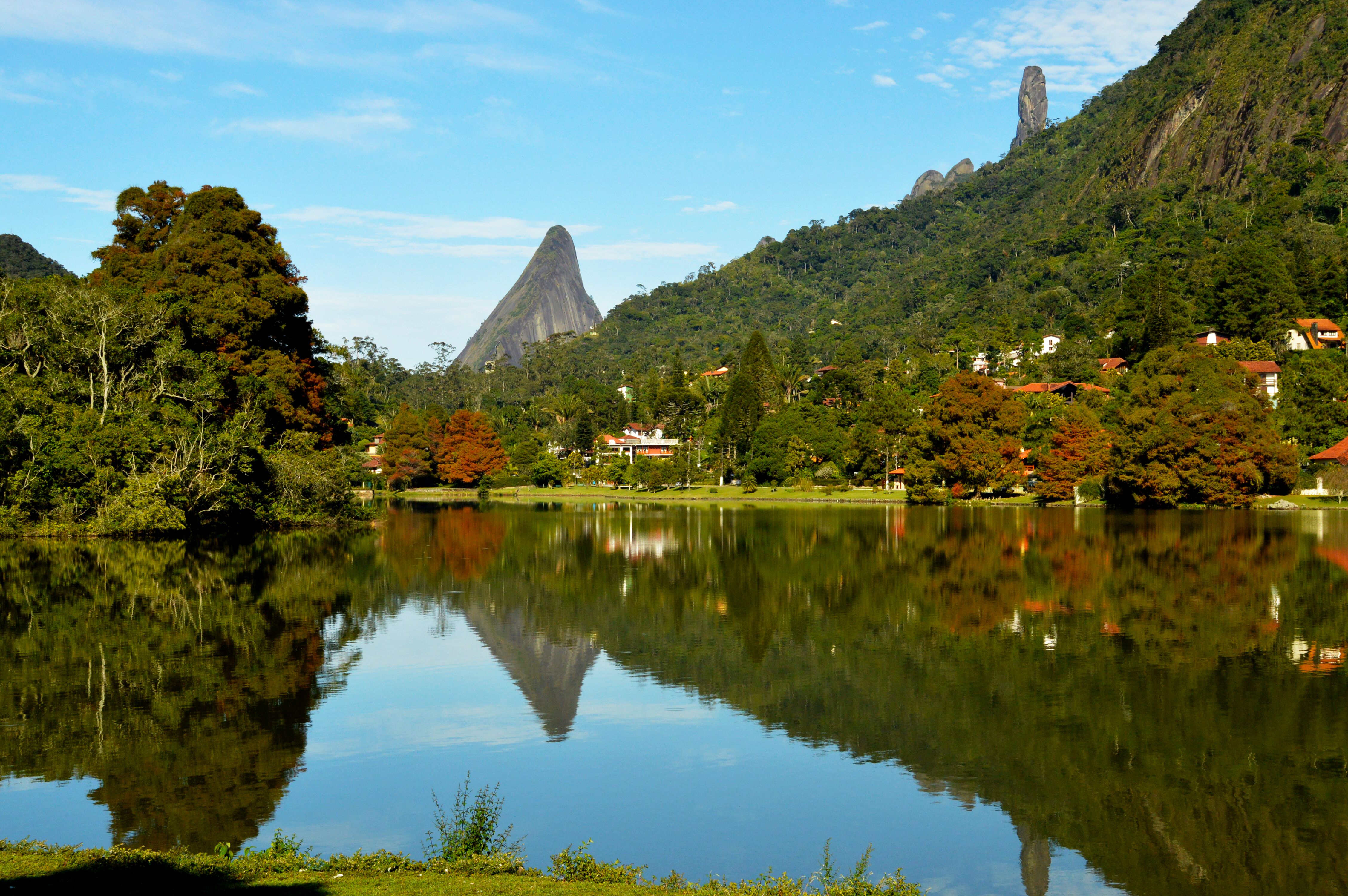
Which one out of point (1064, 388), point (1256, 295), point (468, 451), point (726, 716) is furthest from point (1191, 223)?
point (726, 716)

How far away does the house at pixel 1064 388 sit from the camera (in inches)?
3388

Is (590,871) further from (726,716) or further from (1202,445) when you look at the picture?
(1202,445)

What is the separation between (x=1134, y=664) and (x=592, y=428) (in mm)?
92434

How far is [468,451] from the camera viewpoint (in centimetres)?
9469

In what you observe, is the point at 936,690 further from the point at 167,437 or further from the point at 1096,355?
the point at 1096,355

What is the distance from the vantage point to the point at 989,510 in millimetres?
65000

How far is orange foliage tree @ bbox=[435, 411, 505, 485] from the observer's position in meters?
95.0

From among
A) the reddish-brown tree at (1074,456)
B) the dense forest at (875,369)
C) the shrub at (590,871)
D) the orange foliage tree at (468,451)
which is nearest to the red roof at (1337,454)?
the dense forest at (875,369)

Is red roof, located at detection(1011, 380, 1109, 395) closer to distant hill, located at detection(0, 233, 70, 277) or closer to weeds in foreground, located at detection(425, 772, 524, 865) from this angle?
weeds in foreground, located at detection(425, 772, 524, 865)

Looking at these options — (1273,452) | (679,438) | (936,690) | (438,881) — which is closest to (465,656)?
(936,690)

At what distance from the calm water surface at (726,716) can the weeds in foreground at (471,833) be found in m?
0.28

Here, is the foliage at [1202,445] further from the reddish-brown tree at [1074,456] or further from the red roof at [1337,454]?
the reddish-brown tree at [1074,456]

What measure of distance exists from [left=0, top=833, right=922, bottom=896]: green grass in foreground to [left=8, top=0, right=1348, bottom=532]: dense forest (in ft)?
114

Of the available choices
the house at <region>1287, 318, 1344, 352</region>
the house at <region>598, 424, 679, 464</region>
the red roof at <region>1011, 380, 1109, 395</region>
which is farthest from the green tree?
the house at <region>598, 424, 679, 464</region>
